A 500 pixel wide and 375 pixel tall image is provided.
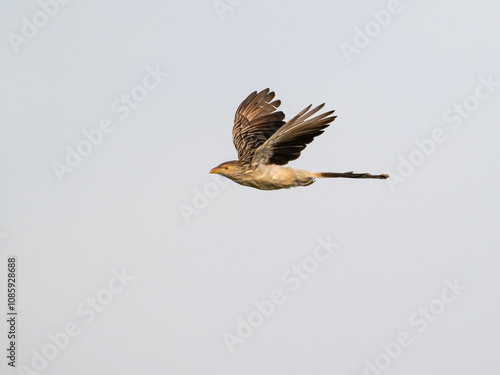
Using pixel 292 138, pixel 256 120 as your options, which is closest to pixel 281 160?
pixel 292 138

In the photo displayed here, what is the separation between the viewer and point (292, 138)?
17094 mm

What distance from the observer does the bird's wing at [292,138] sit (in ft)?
54.5

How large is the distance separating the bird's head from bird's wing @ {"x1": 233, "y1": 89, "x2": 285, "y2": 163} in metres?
1.46

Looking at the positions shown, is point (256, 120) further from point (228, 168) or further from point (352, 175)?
point (352, 175)

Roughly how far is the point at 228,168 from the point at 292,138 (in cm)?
140

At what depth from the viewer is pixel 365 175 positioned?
1712 cm

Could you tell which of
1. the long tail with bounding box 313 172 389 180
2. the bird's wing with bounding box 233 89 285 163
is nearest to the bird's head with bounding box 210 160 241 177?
the bird's wing with bounding box 233 89 285 163

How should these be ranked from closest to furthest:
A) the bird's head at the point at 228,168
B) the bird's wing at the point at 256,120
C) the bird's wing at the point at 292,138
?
the bird's wing at the point at 292,138 → the bird's head at the point at 228,168 → the bird's wing at the point at 256,120

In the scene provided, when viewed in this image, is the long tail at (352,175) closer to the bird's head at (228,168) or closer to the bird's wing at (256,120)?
the bird's head at (228,168)

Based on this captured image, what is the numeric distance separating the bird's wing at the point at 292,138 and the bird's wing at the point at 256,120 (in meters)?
1.46

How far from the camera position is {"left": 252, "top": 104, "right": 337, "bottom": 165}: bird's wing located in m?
16.6

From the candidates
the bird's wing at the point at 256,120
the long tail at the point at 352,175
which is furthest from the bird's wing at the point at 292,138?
the bird's wing at the point at 256,120

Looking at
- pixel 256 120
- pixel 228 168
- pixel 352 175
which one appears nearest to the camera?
pixel 352 175

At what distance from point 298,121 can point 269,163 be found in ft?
4.21
